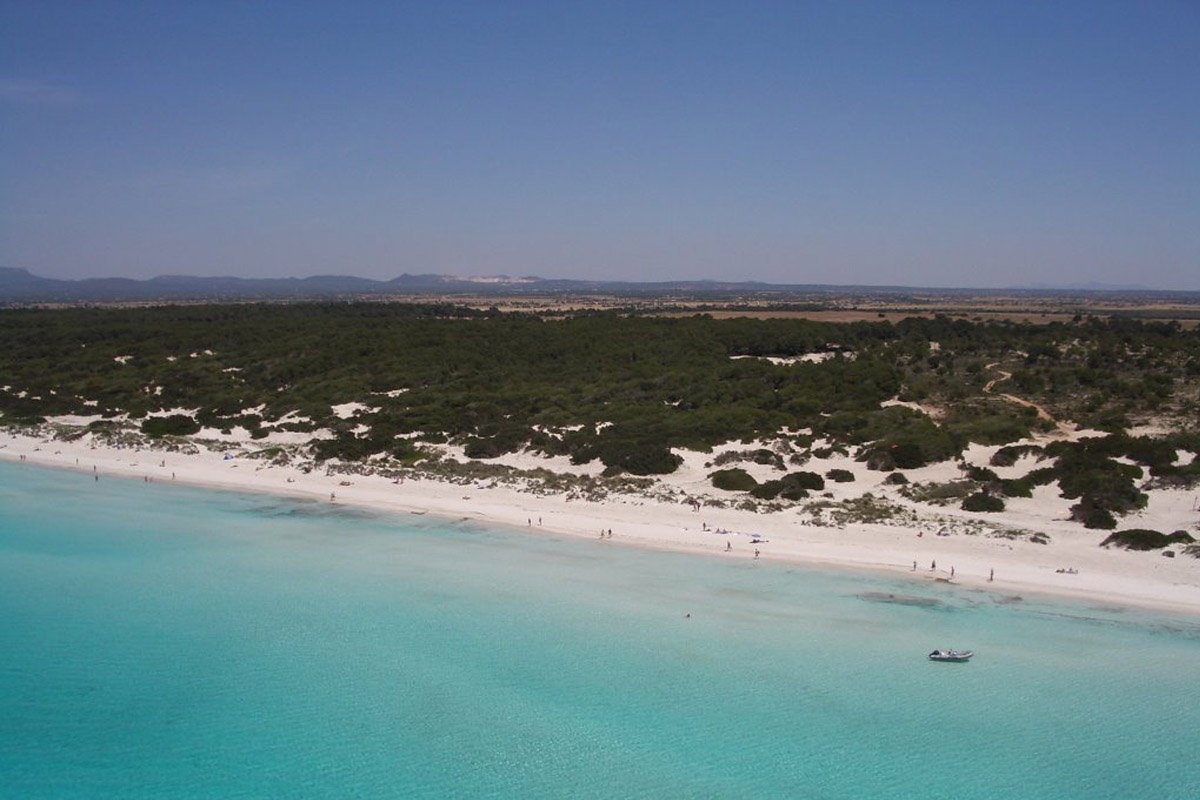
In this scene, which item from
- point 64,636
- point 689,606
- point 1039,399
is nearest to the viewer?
point 64,636

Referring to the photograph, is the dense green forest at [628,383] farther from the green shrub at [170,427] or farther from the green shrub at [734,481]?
the green shrub at [734,481]

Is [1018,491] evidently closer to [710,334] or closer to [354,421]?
[354,421]

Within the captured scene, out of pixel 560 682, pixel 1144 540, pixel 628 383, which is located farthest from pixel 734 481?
pixel 628 383

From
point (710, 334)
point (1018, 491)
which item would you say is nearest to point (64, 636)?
point (1018, 491)

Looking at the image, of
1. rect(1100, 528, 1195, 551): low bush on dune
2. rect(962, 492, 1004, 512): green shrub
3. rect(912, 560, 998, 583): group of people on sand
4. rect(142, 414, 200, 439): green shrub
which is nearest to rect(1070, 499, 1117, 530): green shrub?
rect(1100, 528, 1195, 551): low bush on dune

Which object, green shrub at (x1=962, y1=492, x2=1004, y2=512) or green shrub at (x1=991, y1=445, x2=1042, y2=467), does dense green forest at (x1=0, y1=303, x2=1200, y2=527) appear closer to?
green shrub at (x1=962, y1=492, x2=1004, y2=512)

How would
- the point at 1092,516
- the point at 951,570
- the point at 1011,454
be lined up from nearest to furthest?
the point at 951,570
the point at 1092,516
the point at 1011,454

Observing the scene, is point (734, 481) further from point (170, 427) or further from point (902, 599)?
point (170, 427)
